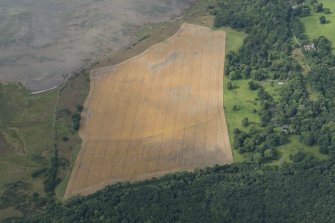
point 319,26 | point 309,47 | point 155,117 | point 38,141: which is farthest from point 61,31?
point 319,26

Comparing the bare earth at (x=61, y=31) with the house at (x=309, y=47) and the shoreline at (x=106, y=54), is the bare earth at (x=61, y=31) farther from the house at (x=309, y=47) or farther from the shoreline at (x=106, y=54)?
the house at (x=309, y=47)

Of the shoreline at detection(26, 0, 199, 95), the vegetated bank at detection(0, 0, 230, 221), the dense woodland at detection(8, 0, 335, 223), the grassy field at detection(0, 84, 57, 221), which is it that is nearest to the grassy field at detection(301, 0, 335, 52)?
the dense woodland at detection(8, 0, 335, 223)

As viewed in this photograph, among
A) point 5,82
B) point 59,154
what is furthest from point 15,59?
point 59,154

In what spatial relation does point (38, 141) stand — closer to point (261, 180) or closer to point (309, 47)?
point (261, 180)

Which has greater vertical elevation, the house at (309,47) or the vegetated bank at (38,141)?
the house at (309,47)

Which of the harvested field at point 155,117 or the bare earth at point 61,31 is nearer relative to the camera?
the harvested field at point 155,117

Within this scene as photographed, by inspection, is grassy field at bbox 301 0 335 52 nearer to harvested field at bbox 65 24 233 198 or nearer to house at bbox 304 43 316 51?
house at bbox 304 43 316 51

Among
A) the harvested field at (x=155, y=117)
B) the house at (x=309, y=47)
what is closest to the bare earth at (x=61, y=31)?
the harvested field at (x=155, y=117)
